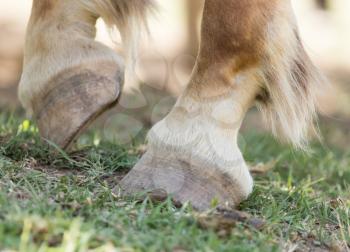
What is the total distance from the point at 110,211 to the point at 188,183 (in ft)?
0.92

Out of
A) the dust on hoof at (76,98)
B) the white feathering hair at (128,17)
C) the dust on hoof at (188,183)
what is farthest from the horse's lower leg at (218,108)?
the white feathering hair at (128,17)

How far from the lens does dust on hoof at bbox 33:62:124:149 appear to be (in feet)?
8.74

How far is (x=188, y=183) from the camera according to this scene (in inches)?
94.1

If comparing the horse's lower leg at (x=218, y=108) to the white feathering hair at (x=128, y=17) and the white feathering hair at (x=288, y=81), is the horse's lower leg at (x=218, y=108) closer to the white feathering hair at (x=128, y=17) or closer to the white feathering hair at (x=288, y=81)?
the white feathering hair at (x=288, y=81)

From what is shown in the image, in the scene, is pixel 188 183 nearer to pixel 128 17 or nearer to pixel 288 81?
pixel 288 81

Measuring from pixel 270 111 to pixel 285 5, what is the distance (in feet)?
1.06

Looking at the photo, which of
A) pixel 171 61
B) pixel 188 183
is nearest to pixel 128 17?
pixel 188 183

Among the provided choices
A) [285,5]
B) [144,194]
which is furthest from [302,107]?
[144,194]

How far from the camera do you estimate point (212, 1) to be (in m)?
2.44

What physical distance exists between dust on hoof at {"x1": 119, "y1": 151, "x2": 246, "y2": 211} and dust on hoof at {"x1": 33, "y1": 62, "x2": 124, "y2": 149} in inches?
13.0

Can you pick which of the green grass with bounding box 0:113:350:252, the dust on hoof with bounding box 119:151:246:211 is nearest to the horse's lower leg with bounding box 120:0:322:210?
the dust on hoof with bounding box 119:151:246:211

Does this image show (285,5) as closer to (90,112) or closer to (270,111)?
(270,111)

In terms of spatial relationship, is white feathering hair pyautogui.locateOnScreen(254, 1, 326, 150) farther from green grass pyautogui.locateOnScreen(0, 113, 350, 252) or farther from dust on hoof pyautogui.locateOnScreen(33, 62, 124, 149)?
dust on hoof pyautogui.locateOnScreen(33, 62, 124, 149)

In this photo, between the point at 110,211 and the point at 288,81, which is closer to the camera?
the point at 110,211
